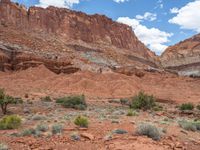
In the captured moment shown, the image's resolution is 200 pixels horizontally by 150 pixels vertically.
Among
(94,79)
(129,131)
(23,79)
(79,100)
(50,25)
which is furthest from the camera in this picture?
(50,25)

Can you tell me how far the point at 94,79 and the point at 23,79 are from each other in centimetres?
1127

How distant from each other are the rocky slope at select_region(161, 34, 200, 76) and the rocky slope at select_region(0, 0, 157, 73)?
8.90m

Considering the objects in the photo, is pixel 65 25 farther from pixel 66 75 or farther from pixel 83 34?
pixel 66 75

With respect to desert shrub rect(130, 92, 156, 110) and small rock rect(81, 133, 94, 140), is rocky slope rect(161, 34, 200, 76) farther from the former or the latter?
small rock rect(81, 133, 94, 140)

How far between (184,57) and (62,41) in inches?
1733

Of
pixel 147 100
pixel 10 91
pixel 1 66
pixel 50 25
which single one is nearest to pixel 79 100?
pixel 147 100

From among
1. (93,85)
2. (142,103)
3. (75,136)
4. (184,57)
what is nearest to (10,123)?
(75,136)

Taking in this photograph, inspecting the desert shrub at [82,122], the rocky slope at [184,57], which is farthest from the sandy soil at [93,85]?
the rocky slope at [184,57]

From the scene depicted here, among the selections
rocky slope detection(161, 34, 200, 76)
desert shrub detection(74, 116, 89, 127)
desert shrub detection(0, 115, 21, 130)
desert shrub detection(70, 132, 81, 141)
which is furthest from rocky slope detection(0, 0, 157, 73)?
desert shrub detection(70, 132, 81, 141)

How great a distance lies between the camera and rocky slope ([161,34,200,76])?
92.8 meters

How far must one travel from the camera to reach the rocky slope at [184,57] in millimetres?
92775

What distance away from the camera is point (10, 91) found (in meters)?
39.0

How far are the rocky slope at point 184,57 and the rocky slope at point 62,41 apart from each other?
8.90 m

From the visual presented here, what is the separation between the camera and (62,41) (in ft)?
247
